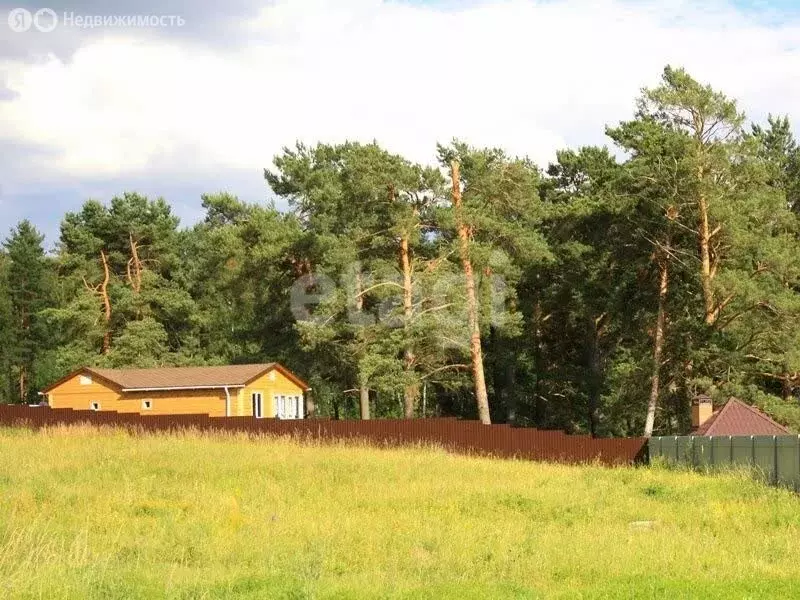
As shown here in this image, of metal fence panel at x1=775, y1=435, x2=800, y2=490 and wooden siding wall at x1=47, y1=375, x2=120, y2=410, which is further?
wooden siding wall at x1=47, y1=375, x2=120, y2=410

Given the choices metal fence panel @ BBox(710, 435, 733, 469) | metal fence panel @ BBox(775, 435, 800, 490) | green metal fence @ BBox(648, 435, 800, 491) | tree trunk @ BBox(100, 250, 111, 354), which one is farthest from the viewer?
tree trunk @ BBox(100, 250, 111, 354)

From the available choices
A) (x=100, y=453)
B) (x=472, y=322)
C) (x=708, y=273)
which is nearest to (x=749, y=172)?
(x=708, y=273)

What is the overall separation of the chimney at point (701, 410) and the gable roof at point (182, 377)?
685 inches

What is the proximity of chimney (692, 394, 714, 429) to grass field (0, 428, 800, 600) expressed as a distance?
838 cm

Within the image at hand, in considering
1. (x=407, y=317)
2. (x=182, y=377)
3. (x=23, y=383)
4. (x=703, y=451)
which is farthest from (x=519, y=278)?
(x=23, y=383)

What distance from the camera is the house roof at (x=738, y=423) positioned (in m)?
32.7

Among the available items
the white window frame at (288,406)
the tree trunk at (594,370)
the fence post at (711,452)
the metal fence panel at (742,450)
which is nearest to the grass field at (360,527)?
the metal fence panel at (742,450)

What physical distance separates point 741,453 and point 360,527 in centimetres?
1663

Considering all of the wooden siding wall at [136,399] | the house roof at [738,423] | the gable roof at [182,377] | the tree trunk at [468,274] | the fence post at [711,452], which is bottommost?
the fence post at [711,452]

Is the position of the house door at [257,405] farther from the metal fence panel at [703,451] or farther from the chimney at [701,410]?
the metal fence panel at [703,451]

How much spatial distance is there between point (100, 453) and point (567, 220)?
99.5 ft

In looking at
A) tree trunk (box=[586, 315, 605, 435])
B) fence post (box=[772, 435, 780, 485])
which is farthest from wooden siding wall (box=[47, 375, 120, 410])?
fence post (box=[772, 435, 780, 485])

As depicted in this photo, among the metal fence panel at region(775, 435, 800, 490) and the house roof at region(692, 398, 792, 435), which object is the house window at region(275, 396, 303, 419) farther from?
the metal fence panel at region(775, 435, 800, 490)

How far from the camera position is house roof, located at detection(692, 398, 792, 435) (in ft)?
107
